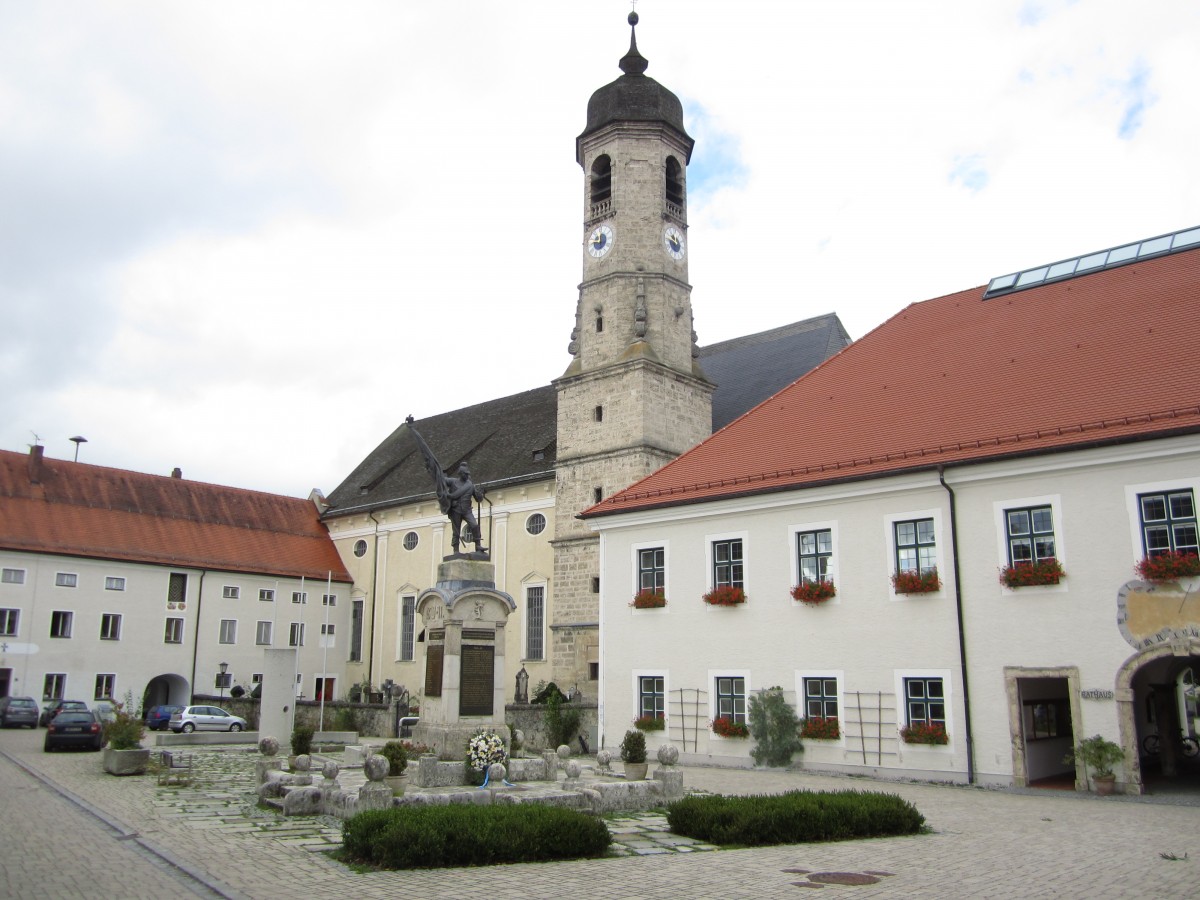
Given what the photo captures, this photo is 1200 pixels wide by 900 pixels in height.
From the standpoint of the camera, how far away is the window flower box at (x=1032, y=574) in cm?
1830

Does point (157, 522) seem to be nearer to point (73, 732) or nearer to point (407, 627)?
point (407, 627)

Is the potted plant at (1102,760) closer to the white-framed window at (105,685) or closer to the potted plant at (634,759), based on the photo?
the potted plant at (634,759)

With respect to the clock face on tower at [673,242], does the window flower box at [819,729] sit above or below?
below

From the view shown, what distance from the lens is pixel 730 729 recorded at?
2211cm

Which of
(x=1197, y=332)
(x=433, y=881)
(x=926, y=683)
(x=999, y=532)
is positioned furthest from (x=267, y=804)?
(x=1197, y=332)

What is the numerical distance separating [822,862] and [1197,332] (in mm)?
14478

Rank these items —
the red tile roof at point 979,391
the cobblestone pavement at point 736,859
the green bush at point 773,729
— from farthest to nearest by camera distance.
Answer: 1. the green bush at point 773,729
2. the red tile roof at point 979,391
3. the cobblestone pavement at point 736,859

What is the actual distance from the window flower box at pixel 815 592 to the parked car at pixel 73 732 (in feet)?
58.9

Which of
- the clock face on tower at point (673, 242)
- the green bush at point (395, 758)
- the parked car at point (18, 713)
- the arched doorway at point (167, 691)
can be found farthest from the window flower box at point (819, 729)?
the arched doorway at point (167, 691)

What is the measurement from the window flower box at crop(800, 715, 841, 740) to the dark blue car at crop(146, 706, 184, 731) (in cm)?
2514

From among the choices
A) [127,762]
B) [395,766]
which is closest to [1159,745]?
[395,766]

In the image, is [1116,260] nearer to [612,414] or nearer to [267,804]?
[612,414]

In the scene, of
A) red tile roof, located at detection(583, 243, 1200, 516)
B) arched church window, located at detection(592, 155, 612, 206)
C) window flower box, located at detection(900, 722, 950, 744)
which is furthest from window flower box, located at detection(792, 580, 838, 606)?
arched church window, located at detection(592, 155, 612, 206)

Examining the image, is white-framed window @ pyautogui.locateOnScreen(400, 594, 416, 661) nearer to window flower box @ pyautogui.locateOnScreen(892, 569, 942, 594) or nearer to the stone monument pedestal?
the stone monument pedestal
